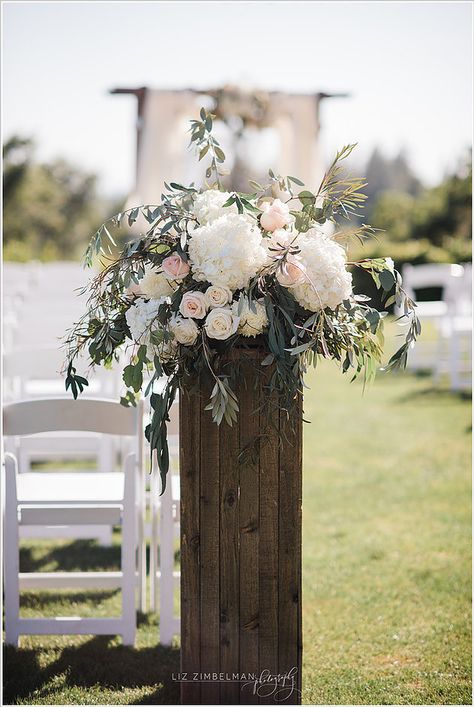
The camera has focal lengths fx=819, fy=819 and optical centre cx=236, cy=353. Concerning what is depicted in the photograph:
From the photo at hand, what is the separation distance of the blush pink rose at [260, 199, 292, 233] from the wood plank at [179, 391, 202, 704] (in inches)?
21.0

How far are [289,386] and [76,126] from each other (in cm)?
3123

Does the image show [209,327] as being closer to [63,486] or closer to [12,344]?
[63,486]

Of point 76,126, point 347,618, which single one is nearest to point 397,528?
point 347,618

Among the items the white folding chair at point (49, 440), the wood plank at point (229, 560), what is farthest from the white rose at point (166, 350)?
the white folding chair at point (49, 440)

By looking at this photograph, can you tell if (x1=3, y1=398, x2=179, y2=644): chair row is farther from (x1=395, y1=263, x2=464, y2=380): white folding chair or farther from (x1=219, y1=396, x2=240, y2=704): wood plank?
(x1=395, y1=263, x2=464, y2=380): white folding chair

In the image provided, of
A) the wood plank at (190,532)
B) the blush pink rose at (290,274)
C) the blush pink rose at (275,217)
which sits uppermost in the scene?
the blush pink rose at (275,217)

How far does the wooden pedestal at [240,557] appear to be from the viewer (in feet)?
7.86

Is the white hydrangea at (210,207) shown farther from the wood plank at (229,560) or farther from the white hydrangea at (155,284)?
the wood plank at (229,560)

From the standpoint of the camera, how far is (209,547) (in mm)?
2418

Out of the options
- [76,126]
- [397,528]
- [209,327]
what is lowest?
[397,528]

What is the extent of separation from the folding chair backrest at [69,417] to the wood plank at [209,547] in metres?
0.96

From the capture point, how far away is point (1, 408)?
10.4 feet

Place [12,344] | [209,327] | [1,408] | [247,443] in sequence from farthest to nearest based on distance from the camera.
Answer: [12,344] < [1,408] < [247,443] < [209,327]

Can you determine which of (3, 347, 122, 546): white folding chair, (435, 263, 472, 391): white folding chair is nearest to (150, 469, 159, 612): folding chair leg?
(3, 347, 122, 546): white folding chair
